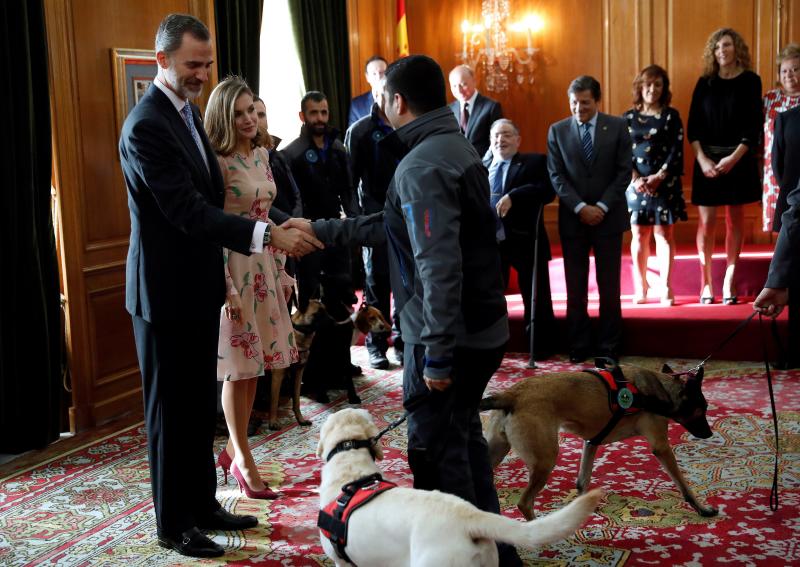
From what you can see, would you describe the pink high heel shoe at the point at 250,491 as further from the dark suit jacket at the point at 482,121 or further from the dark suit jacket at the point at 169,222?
the dark suit jacket at the point at 482,121

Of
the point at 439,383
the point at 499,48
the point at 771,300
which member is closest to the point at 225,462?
the point at 439,383

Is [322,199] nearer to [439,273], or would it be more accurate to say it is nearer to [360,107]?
[360,107]

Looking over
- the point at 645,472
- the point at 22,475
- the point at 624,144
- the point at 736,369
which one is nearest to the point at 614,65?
the point at 624,144

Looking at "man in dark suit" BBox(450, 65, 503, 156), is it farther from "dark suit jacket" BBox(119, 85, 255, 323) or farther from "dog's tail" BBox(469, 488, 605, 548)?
"dog's tail" BBox(469, 488, 605, 548)

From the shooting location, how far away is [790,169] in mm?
5457

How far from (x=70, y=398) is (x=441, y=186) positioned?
3.06 m

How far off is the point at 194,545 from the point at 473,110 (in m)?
4.48

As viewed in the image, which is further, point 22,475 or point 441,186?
point 22,475

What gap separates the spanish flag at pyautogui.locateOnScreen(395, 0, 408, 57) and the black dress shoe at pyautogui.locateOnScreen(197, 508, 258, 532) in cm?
576

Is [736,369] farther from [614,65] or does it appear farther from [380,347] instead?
[614,65]

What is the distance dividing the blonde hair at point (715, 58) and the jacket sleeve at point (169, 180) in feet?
14.6

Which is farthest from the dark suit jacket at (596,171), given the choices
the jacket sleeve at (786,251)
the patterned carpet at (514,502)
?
the jacket sleeve at (786,251)

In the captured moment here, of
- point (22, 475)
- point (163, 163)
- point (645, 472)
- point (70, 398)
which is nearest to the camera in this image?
point (163, 163)

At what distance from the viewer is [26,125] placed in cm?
435
